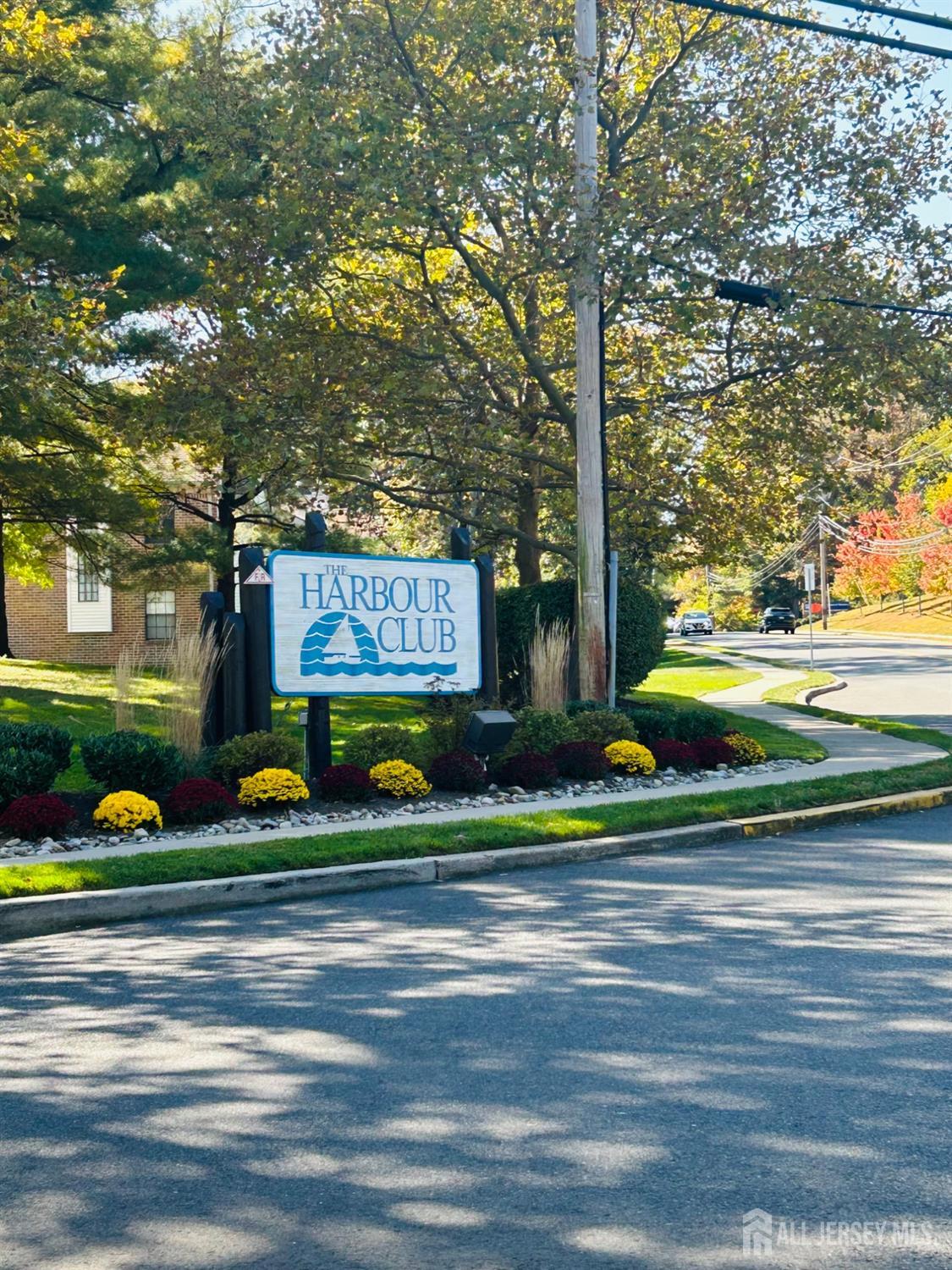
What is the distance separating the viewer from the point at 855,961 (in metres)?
6.83

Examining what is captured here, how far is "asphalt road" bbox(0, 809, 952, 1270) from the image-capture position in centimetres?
386

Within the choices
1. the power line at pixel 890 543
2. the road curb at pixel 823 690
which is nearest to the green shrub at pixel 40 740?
the road curb at pixel 823 690

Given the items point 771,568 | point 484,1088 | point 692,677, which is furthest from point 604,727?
point 771,568

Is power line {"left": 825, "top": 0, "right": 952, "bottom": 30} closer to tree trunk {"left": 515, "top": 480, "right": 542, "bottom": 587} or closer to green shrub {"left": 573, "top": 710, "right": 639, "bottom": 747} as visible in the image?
green shrub {"left": 573, "top": 710, "right": 639, "bottom": 747}

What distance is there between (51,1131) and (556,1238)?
6.29 ft

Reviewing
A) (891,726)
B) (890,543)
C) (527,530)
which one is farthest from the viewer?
(890,543)

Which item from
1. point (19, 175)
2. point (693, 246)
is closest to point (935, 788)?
point (693, 246)

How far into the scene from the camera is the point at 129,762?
38.4ft

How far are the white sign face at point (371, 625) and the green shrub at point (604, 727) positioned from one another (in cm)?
127

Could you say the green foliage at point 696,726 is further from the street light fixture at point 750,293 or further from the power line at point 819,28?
the power line at point 819,28

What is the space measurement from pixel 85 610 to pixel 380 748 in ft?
86.6

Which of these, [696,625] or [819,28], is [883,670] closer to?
[819,28]

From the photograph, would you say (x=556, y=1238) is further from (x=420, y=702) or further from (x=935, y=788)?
(x=420, y=702)

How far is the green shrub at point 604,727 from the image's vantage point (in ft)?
49.0
